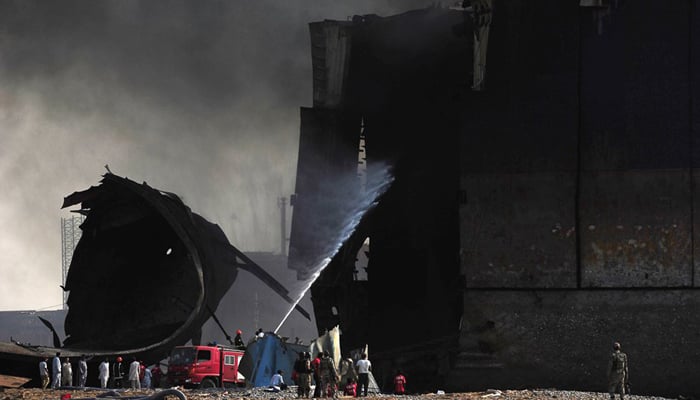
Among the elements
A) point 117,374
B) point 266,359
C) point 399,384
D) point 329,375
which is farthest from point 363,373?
point 117,374

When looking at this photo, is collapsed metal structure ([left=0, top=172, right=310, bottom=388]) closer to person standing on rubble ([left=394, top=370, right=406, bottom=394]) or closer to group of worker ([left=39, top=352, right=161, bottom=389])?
group of worker ([left=39, top=352, right=161, bottom=389])

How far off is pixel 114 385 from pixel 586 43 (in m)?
15.5

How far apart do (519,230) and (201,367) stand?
9.31m

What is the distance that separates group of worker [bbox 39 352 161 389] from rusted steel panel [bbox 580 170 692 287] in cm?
Answer: 1191

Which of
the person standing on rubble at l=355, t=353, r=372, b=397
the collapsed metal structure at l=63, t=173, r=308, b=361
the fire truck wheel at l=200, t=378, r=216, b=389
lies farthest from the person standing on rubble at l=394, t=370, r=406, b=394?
the collapsed metal structure at l=63, t=173, r=308, b=361

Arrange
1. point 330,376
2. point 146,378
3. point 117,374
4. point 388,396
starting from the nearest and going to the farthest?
point 330,376 < point 388,396 < point 117,374 < point 146,378

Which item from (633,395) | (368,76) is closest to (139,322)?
(368,76)

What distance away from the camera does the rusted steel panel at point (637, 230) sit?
28.2 metres

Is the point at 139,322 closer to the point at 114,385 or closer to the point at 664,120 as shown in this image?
the point at 114,385

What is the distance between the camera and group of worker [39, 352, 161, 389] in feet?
102

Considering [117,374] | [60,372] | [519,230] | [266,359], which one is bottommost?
[117,374]

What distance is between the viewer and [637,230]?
28.3m

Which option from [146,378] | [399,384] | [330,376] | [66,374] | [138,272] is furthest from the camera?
[138,272]

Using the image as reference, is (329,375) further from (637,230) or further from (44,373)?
(44,373)
